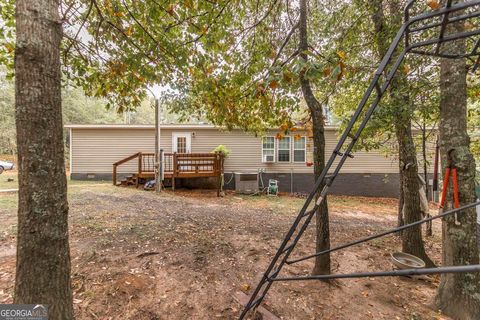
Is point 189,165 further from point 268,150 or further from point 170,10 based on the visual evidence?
point 170,10

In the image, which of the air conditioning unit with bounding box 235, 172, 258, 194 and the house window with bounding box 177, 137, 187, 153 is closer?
the air conditioning unit with bounding box 235, 172, 258, 194

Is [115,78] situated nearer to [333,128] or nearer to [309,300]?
[309,300]

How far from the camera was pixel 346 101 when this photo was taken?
5.57 metres

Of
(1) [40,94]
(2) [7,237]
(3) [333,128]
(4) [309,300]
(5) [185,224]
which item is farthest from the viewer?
(3) [333,128]

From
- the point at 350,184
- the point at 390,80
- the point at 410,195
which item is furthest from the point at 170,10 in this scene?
the point at 350,184

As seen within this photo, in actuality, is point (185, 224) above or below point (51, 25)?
below

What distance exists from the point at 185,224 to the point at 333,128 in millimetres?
8594

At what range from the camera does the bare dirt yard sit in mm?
2408

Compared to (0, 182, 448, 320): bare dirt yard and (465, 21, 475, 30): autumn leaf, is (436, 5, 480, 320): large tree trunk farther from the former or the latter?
(0, 182, 448, 320): bare dirt yard

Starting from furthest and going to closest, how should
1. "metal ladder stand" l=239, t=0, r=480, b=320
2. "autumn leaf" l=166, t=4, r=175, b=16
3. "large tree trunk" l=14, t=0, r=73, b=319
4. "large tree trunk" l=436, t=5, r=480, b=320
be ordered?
"autumn leaf" l=166, t=4, r=175, b=16 < "large tree trunk" l=436, t=5, r=480, b=320 < "large tree trunk" l=14, t=0, r=73, b=319 < "metal ladder stand" l=239, t=0, r=480, b=320

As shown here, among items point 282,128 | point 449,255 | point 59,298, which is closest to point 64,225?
point 59,298

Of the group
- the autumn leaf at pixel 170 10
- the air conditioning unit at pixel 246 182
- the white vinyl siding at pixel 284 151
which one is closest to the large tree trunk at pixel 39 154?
the autumn leaf at pixel 170 10

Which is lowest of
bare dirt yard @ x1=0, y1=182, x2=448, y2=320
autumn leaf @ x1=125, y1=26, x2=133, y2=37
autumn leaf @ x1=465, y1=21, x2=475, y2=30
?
bare dirt yard @ x1=0, y1=182, x2=448, y2=320

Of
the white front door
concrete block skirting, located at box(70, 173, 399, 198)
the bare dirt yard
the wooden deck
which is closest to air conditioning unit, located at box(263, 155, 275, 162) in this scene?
concrete block skirting, located at box(70, 173, 399, 198)
